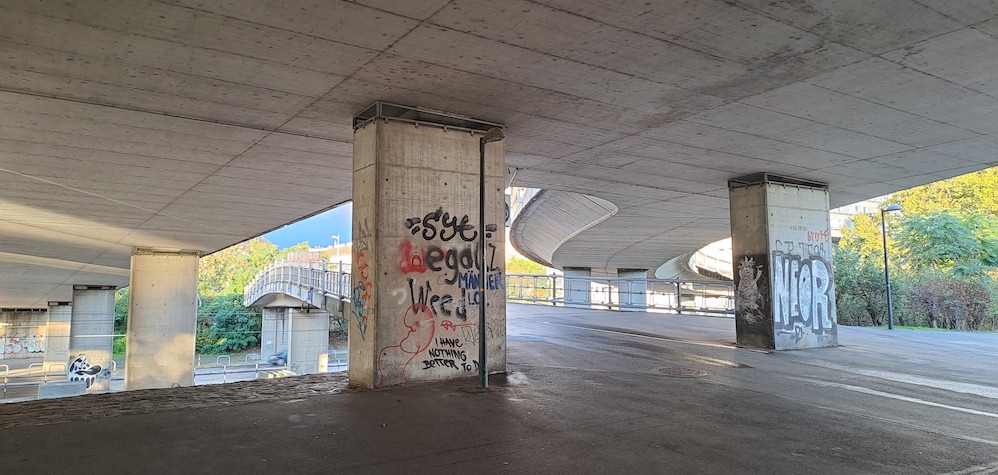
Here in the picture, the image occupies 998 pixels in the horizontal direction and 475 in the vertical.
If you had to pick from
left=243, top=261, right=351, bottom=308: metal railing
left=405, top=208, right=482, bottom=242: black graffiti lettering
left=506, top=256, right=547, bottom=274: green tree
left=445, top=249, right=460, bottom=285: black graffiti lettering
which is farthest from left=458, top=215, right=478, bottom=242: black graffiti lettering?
left=506, top=256, right=547, bottom=274: green tree

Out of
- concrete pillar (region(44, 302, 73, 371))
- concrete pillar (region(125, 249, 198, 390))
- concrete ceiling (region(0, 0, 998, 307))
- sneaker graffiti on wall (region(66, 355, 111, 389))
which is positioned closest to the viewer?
concrete ceiling (region(0, 0, 998, 307))

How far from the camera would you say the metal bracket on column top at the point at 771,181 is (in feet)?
49.3

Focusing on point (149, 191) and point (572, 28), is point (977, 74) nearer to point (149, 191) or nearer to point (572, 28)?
point (572, 28)

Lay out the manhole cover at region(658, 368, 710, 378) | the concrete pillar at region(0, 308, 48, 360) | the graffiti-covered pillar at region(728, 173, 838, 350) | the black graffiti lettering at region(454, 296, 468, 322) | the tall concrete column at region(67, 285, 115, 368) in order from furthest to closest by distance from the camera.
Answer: the concrete pillar at region(0, 308, 48, 360) < the tall concrete column at region(67, 285, 115, 368) < the graffiti-covered pillar at region(728, 173, 838, 350) < the manhole cover at region(658, 368, 710, 378) < the black graffiti lettering at region(454, 296, 468, 322)

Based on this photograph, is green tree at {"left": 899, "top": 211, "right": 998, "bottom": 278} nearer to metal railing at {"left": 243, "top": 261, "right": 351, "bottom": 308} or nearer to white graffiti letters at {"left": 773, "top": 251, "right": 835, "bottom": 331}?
white graffiti letters at {"left": 773, "top": 251, "right": 835, "bottom": 331}

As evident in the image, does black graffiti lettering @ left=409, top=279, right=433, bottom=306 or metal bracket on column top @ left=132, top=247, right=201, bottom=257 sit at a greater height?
metal bracket on column top @ left=132, top=247, right=201, bottom=257

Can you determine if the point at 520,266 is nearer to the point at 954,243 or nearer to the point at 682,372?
the point at 954,243

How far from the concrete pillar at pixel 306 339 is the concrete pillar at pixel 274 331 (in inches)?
215

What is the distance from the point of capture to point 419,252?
9.57 metres

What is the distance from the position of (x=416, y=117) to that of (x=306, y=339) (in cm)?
4194

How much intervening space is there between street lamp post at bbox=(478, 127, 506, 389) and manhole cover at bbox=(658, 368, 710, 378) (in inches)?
129

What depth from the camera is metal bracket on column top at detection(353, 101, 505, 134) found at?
935 cm

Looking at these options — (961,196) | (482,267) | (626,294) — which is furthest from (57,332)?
(961,196)

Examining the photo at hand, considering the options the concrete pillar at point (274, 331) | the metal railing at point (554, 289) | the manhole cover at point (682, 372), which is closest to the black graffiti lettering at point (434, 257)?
the manhole cover at point (682, 372)
